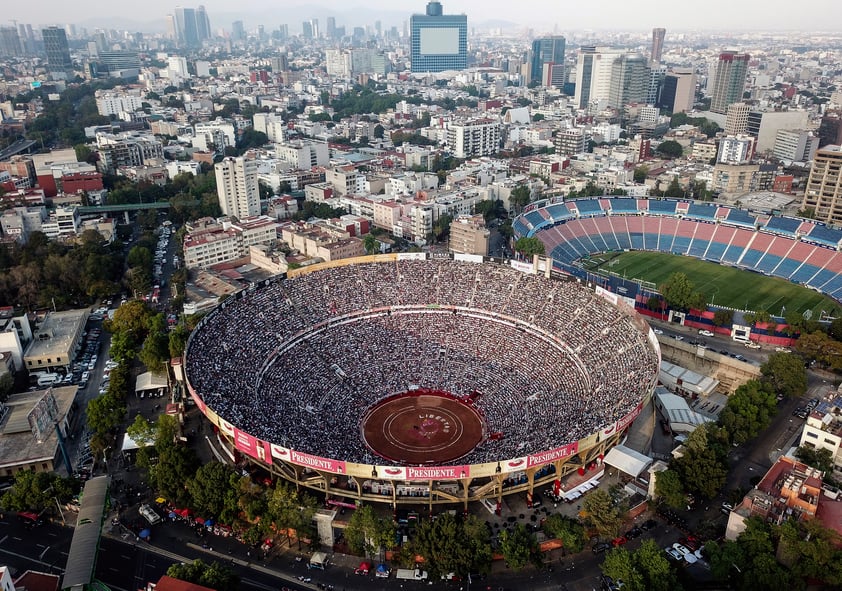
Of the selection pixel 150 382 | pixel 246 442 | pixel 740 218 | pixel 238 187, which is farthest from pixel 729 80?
pixel 246 442

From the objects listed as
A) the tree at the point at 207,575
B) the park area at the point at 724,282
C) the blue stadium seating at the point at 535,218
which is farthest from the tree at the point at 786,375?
the tree at the point at 207,575

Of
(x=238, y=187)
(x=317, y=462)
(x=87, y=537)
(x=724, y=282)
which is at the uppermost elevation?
(x=238, y=187)

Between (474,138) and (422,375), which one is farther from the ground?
(474,138)

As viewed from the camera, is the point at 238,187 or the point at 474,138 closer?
the point at 238,187

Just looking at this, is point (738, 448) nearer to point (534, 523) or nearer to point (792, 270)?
point (534, 523)

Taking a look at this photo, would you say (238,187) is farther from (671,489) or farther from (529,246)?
(671,489)

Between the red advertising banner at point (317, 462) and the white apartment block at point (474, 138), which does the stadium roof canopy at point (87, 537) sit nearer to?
the red advertising banner at point (317, 462)
